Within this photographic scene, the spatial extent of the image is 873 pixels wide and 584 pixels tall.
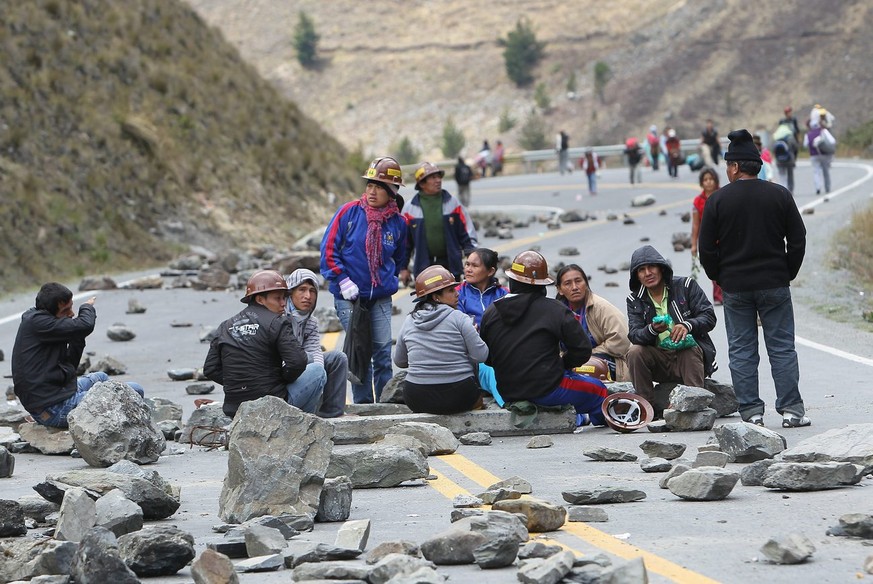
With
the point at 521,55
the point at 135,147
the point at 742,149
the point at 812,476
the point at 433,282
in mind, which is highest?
the point at 521,55

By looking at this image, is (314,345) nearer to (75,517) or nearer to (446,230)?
(446,230)

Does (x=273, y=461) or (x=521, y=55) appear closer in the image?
(x=273, y=461)

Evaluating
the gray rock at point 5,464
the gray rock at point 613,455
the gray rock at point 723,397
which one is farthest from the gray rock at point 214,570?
the gray rock at point 723,397

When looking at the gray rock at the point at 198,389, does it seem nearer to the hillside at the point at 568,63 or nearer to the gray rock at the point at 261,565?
the gray rock at the point at 261,565

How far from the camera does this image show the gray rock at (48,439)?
1073 centimetres

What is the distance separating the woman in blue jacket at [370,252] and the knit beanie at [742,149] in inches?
121

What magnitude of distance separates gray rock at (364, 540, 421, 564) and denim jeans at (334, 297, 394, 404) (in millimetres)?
5971

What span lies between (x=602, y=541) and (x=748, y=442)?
2437 mm

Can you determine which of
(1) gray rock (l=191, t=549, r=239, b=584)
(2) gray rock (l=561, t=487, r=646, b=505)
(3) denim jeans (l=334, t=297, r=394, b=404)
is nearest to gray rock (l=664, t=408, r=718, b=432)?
(2) gray rock (l=561, t=487, r=646, b=505)

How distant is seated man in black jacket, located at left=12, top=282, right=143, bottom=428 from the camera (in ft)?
35.2

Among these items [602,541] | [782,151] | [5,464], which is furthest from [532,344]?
[782,151]

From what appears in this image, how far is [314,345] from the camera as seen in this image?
36.2 ft

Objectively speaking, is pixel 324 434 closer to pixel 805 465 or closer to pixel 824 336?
pixel 805 465

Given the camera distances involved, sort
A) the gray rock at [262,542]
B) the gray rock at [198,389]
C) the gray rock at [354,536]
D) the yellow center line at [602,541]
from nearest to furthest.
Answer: the yellow center line at [602,541]
the gray rock at [354,536]
the gray rock at [262,542]
the gray rock at [198,389]
